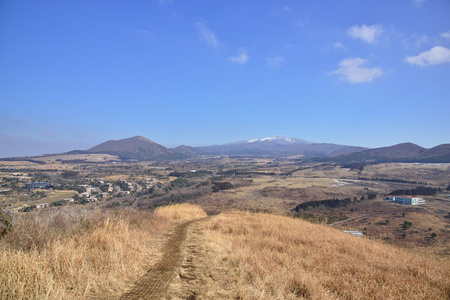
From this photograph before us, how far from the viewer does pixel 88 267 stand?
4855 millimetres

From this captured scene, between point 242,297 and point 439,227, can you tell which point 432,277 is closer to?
point 242,297

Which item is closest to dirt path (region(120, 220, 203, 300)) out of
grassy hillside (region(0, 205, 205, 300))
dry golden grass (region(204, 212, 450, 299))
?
grassy hillside (region(0, 205, 205, 300))

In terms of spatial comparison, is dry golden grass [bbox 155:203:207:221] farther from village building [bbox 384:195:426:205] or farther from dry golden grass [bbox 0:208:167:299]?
village building [bbox 384:195:426:205]

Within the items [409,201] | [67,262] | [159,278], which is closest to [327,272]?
[159,278]

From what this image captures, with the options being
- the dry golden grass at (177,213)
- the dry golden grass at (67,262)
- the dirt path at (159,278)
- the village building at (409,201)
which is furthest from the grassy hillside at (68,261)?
the village building at (409,201)

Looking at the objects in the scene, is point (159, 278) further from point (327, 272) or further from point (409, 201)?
point (409, 201)

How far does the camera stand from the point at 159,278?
17.0 feet

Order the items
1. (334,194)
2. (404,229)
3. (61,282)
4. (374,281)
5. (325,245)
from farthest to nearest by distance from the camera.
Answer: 1. (334,194)
2. (404,229)
3. (325,245)
4. (374,281)
5. (61,282)

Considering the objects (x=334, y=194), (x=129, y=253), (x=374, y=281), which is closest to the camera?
(x=374, y=281)

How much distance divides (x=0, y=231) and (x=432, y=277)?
1069 cm

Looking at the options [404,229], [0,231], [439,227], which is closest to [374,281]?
[0,231]

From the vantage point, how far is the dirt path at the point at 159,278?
437cm

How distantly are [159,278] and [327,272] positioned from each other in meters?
4.35

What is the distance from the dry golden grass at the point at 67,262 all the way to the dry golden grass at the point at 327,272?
7.14 ft
